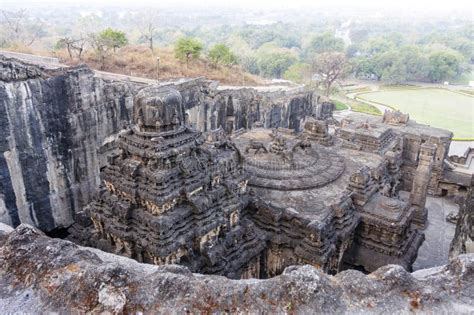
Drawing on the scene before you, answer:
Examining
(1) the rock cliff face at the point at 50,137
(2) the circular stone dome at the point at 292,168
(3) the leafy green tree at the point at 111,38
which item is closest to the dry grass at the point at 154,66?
(3) the leafy green tree at the point at 111,38

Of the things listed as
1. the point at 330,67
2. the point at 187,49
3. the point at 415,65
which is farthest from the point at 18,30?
the point at 415,65

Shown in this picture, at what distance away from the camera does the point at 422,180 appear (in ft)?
56.4

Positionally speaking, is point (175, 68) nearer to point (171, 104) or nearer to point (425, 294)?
point (171, 104)

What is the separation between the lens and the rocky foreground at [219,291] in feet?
13.8

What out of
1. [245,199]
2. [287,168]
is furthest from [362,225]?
[245,199]

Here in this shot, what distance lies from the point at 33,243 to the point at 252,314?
10.4 ft

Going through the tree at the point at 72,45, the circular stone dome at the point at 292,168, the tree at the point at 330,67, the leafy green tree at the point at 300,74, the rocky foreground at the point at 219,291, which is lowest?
the leafy green tree at the point at 300,74

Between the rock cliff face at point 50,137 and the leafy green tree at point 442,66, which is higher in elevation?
the rock cliff face at point 50,137

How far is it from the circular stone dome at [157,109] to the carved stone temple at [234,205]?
29mm

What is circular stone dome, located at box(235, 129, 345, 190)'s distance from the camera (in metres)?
14.6

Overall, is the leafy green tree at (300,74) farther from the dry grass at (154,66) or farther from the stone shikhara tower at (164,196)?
the stone shikhara tower at (164,196)

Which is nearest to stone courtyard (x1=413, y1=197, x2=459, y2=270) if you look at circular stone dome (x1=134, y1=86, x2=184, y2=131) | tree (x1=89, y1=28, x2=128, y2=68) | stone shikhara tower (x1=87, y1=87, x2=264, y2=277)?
stone shikhara tower (x1=87, y1=87, x2=264, y2=277)

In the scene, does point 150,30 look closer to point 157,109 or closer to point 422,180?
point 422,180

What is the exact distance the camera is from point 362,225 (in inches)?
543
